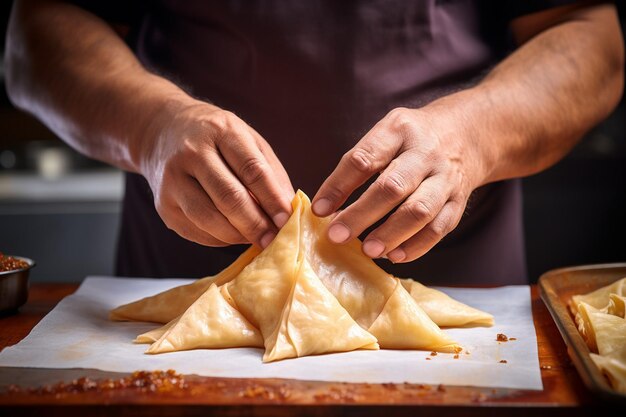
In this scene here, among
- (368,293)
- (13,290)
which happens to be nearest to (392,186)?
(368,293)

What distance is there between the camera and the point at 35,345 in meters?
1.55

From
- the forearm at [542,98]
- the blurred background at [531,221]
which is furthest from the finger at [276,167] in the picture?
the blurred background at [531,221]

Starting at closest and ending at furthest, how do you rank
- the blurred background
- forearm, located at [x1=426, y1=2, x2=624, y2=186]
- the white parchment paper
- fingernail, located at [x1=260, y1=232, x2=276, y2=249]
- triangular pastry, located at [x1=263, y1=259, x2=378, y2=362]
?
the white parchment paper
triangular pastry, located at [x1=263, y1=259, x2=378, y2=362]
fingernail, located at [x1=260, y1=232, x2=276, y2=249]
forearm, located at [x1=426, y1=2, x2=624, y2=186]
the blurred background

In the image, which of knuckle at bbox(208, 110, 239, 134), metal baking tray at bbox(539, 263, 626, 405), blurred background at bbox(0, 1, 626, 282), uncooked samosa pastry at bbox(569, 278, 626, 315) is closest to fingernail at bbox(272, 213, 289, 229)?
knuckle at bbox(208, 110, 239, 134)

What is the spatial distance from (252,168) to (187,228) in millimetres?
282

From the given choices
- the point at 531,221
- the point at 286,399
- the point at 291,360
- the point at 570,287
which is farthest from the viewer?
the point at 531,221

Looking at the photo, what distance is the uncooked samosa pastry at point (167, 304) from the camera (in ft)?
5.82

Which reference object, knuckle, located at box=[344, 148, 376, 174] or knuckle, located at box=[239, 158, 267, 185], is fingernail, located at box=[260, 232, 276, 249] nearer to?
knuckle, located at box=[239, 158, 267, 185]

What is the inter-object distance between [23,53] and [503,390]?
6.11ft

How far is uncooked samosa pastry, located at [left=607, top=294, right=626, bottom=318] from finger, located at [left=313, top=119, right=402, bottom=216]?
62 cm

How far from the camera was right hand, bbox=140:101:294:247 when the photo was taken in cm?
159

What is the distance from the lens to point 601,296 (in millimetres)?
1865

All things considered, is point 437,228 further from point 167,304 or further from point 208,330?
point 167,304

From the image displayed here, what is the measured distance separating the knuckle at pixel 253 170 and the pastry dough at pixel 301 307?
0.15 m
